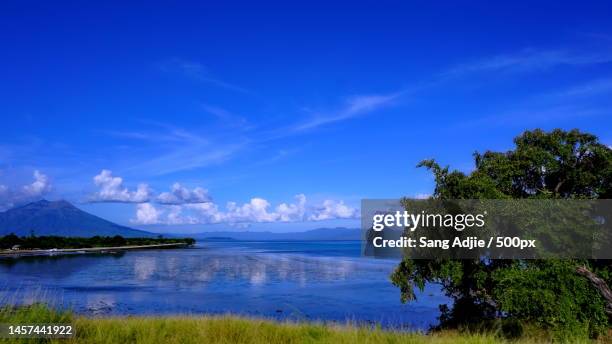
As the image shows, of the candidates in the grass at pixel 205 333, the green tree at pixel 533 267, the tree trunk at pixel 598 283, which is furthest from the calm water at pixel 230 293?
the grass at pixel 205 333

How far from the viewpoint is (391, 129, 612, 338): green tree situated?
Result: 18219 millimetres

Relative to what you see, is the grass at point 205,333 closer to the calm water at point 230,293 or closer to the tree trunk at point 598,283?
the tree trunk at point 598,283

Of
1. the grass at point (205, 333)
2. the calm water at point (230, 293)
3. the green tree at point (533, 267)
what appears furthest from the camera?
the calm water at point (230, 293)

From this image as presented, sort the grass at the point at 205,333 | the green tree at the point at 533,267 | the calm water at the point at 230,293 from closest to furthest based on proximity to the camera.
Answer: the grass at the point at 205,333, the green tree at the point at 533,267, the calm water at the point at 230,293

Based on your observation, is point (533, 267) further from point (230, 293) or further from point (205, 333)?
point (230, 293)

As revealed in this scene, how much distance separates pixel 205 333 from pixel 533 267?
12.6m

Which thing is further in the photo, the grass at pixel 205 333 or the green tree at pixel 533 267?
the green tree at pixel 533 267

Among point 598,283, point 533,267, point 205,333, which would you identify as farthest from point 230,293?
point 205,333

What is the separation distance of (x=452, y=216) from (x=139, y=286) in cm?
3877

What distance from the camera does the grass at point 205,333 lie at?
10.1 meters

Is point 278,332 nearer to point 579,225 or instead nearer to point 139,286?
point 579,225

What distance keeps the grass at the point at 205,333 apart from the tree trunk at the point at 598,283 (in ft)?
31.0

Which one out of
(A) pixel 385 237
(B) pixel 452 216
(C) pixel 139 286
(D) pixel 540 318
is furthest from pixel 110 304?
(D) pixel 540 318

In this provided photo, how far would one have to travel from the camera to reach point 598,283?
61.1ft
